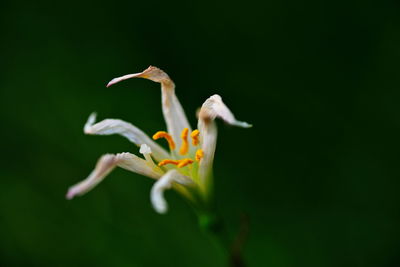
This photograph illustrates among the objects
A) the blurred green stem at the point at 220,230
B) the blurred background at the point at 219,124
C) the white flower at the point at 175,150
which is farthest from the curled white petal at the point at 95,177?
the blurred background at the point at 219,124

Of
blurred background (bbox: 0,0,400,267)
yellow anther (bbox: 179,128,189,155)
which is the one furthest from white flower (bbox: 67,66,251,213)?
blurred background (bbox: 0,0,400,267)

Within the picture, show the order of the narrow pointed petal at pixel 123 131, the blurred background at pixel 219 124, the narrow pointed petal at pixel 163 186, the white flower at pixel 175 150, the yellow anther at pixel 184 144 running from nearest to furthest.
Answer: the narrow pointed petal at pixel 163 186 → the white flower at pixel 175 150 → the narrow pointed petal at pixel 123 131 → the yellow anther at pixel 184 144 → the blurred background at pixel 219 124

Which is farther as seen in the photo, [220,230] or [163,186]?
[220,230]

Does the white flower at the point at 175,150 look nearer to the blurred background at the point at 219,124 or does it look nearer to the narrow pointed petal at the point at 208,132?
the narrow pointed petal at the point at 208,132

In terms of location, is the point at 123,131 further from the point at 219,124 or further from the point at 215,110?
the point at 219,124

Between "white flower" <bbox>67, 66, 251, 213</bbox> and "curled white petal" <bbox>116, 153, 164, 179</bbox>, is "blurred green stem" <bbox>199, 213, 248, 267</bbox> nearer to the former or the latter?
"white flower" <bbox>67, 66, 251, 213</bbox>

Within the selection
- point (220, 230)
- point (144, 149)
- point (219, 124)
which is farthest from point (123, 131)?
point (219, 124)

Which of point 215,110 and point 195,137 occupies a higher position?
point 215,110
